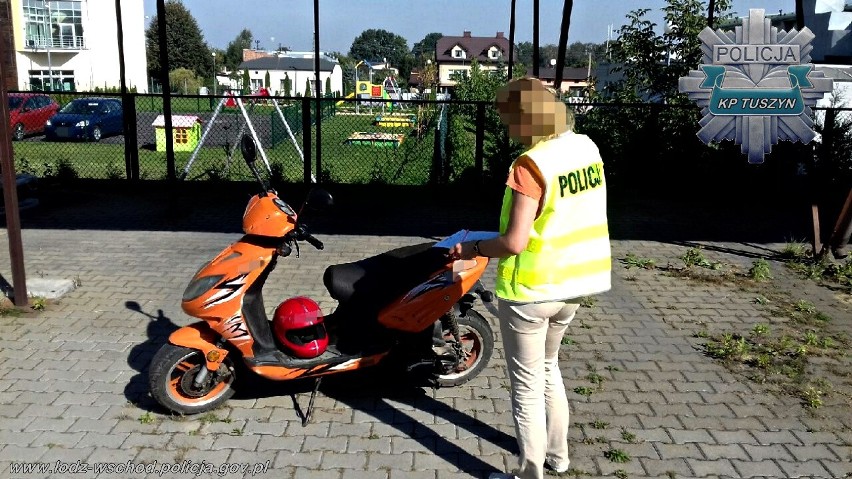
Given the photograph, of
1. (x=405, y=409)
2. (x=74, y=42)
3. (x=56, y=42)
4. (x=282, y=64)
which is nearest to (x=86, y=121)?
(x=405, y=409)

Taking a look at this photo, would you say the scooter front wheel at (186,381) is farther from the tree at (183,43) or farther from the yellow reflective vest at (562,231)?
the tree at (183,43)

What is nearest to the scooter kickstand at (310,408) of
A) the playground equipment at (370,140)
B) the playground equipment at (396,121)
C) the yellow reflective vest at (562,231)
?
the yellow reflective vest at (562,231)

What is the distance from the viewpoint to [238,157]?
15.2 meters

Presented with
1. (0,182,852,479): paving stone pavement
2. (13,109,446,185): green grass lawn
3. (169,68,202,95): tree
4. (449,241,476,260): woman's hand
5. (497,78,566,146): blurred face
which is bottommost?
(0,182,852,479): paving stone pavement

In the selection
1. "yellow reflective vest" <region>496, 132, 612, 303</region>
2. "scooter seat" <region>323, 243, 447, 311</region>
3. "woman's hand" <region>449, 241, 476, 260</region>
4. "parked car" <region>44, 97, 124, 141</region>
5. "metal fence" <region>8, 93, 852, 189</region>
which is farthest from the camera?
"parked car" <region>44, 97, 124, 141</region>

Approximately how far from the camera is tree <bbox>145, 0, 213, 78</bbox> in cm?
7045

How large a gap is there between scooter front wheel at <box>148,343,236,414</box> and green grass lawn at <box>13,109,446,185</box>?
8143 millimetres

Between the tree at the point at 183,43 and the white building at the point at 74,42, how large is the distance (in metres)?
18.3

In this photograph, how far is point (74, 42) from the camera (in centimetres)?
4888

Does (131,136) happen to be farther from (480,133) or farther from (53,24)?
(53,24)

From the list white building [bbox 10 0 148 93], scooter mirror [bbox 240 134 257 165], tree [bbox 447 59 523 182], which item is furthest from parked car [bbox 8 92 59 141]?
white building [bbox 10 0 148 93]

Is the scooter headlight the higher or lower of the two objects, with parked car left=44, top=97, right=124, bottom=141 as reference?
lower

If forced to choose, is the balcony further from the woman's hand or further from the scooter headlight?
the woman's hand

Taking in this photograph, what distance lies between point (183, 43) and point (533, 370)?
76.7m
